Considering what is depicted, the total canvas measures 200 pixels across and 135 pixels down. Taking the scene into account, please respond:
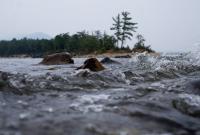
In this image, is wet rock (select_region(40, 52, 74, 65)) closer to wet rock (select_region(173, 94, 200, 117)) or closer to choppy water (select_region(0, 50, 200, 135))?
choppy water (select_region(0, 50, 200, 135))

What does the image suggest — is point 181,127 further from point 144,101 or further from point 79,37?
point 79,37

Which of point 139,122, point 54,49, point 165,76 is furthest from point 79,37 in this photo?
point 139,122

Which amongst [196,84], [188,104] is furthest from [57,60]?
[188,104]

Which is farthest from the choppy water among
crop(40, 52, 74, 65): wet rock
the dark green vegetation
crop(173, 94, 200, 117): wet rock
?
the dark green vegetation

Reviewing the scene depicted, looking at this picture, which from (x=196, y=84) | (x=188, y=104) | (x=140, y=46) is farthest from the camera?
(x=140, y=46)

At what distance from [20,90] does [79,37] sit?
74.2m

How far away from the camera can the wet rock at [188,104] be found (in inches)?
177

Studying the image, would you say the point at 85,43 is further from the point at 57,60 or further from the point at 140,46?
the point at 57,60

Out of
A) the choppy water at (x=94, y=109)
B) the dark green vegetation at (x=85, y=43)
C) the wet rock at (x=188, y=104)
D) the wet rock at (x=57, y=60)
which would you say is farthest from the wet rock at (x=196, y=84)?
the dark green vegetation at (x=85, y=43)

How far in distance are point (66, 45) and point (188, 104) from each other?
74284 millimetres

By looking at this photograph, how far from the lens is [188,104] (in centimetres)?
488

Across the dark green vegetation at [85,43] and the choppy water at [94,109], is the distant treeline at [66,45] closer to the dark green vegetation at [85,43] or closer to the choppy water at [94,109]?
the dark green vegetation at [85,43]

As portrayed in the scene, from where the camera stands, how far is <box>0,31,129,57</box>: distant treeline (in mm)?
66812

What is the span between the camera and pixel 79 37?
262ft
